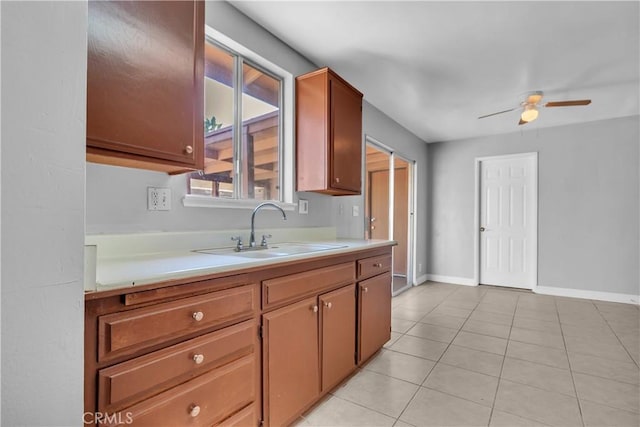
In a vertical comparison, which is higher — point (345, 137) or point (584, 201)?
point (345, 137)

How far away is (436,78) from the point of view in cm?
287

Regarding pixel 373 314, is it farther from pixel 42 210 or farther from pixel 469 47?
pixel 469 47

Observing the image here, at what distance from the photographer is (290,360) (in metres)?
1.46

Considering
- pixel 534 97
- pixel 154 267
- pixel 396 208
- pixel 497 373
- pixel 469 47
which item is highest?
pixel 469 47

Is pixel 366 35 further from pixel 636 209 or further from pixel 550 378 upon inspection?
pixel 636 209

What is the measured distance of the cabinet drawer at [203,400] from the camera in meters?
0.94

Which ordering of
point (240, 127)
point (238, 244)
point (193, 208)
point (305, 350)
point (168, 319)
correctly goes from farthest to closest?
point (240, 127), point (238, 244), point (193, 208), point (305, 350), point (168, 319)

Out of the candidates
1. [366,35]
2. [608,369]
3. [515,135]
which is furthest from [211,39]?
[515,135]

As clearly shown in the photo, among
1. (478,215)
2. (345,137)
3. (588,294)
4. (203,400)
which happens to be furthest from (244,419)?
(588,294)

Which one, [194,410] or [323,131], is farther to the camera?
[323,131]

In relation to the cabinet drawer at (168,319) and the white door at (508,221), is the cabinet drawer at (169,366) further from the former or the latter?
the white door at (508,221)

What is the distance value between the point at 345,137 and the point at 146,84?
157 centimetres

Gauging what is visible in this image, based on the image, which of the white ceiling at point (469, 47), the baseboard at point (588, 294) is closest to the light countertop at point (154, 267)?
the white ceiling at point (469, 47)

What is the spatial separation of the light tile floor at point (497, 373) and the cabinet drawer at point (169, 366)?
76cm
